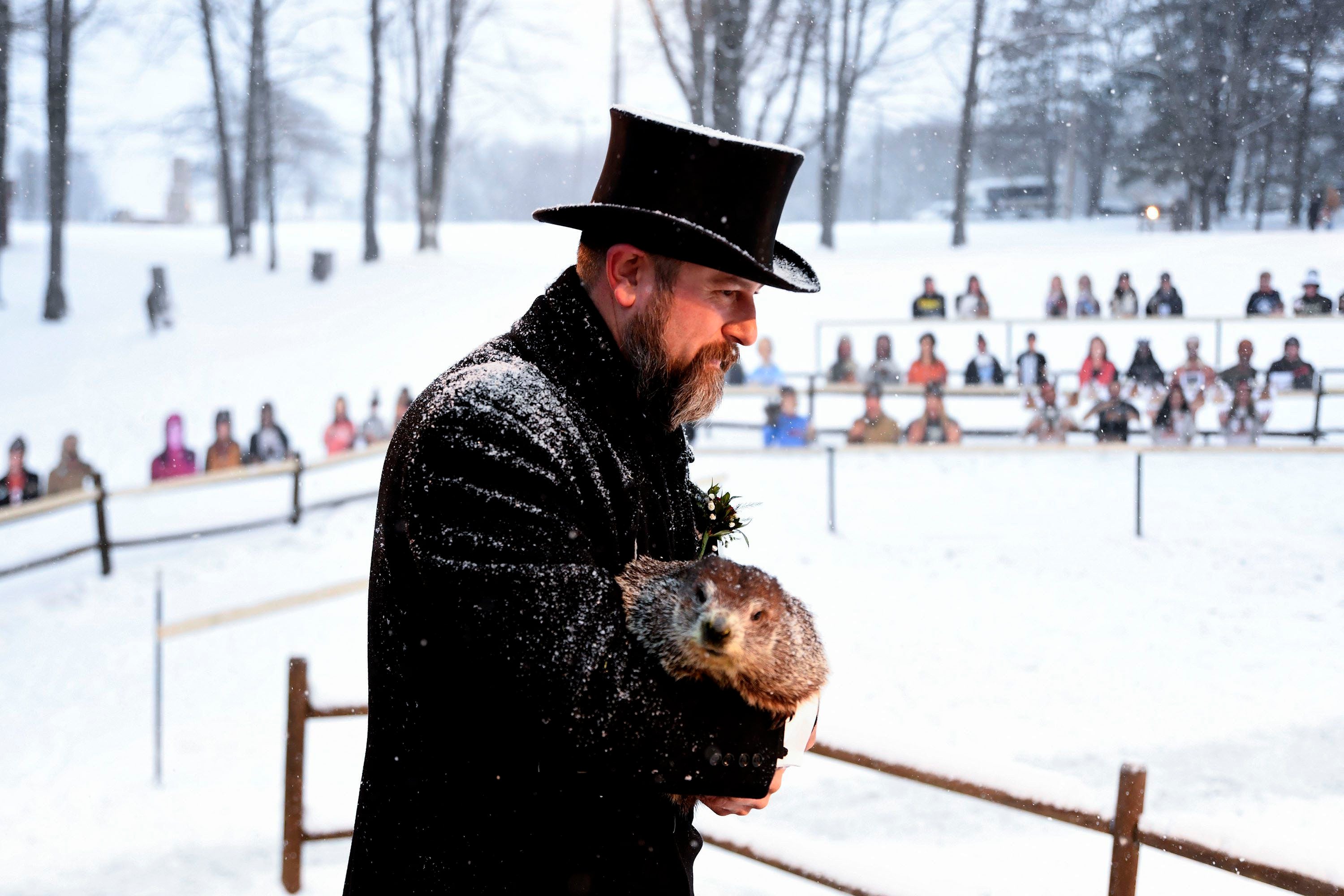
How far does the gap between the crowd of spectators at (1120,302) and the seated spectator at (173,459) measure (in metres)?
7.38

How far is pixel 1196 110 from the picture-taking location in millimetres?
8570

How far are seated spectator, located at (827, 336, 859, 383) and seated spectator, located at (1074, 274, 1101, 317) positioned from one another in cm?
225

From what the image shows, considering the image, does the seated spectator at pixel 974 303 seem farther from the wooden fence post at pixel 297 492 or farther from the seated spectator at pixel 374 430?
the wooden fence post at pixel 297 492

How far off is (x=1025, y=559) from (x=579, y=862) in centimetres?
766

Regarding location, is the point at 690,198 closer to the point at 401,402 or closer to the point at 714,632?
the point at 714,632

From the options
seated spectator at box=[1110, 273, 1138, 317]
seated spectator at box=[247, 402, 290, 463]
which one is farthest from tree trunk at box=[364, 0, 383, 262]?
seated spectator at box=[1110, 273, 1138, 317]

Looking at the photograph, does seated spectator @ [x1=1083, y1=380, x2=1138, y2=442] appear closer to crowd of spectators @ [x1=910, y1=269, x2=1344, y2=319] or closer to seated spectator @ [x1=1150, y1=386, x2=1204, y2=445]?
seated spectator @ [x1=1150, y1=386, x2=1204, y2=445]

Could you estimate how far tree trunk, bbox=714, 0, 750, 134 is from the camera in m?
9.46

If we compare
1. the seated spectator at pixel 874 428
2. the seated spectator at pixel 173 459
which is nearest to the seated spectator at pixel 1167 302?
the seated spectator at pixel 874 428

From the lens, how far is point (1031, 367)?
393 inches

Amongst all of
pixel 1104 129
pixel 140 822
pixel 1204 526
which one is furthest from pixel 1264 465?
pixel 140 822

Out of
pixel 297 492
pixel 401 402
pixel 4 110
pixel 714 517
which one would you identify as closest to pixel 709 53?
pixel 401 402

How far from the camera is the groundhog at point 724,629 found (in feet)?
4.76

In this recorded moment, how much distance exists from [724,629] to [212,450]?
29.4 ft
